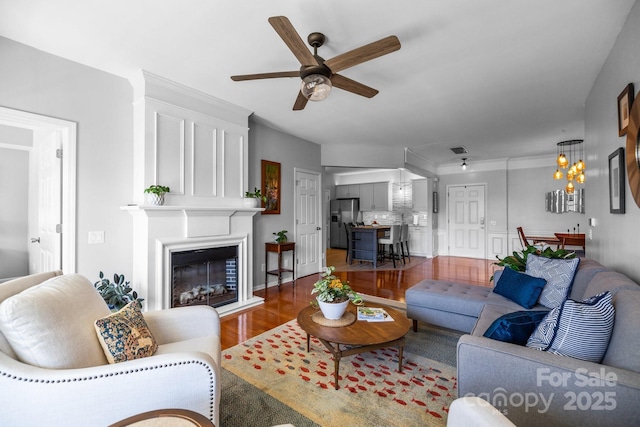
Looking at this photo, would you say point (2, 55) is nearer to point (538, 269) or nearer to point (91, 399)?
point (91, 399)

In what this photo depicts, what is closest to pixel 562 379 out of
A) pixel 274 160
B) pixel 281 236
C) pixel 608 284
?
pixel 608 284

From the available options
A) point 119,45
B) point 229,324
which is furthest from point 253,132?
point 229,324

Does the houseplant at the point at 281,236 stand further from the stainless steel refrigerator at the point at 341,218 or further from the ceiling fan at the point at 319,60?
the stainless steel refrigerator at the point at 341,218

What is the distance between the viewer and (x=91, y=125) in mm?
2891

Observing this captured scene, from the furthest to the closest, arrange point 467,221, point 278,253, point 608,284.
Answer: point 467,221, point 278,253, point 608,284

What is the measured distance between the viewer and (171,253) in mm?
3252

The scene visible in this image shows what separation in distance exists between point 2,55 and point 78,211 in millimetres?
1392

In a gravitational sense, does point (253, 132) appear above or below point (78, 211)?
above

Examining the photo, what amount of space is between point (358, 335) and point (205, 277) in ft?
7.66

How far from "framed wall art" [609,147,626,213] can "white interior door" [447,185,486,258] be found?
554cm

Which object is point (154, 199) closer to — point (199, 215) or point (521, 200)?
point (199, 215)

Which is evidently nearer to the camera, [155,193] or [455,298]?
[455,298]

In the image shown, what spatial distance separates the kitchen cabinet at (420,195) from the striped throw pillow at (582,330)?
265 inches

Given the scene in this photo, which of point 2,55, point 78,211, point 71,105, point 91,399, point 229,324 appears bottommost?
point 229,324
